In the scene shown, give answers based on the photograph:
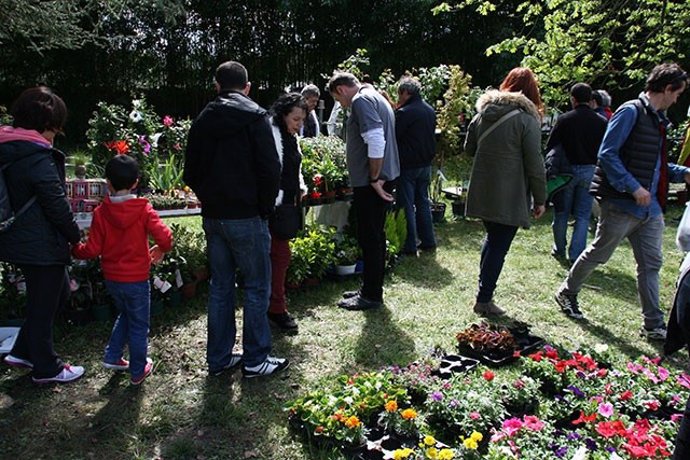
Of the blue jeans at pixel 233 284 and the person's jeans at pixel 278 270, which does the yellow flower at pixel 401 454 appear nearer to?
the blue jeans at pixel 233 284

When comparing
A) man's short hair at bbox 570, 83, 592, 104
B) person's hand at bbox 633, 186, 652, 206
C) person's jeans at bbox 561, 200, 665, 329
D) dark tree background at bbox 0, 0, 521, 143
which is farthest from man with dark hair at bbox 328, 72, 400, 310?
dark tree background at bbox 0, 0, 521, 143

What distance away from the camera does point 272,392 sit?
3.59 m

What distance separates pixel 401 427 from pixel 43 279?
2129mm

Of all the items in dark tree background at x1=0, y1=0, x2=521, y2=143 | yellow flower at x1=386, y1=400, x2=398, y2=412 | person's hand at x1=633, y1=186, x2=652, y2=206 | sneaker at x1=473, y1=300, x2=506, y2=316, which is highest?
dark tree background at x1=0, y1=0, x2=521, y2=143

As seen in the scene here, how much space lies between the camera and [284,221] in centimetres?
416

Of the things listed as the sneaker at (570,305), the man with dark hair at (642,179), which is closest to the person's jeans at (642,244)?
the man with dark hair at (642,179)

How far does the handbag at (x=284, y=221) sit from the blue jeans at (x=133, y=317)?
966 mm

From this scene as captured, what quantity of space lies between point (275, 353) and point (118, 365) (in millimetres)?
1002

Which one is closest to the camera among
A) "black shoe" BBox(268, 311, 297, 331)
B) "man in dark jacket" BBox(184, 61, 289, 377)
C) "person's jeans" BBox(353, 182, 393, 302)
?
"man in dark jacket" BBox(184, 61, 289, 377)

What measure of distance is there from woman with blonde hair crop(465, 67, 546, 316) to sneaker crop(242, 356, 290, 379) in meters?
1.87

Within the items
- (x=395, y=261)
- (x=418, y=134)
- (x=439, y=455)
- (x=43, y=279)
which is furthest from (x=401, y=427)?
(x=418, y=134)

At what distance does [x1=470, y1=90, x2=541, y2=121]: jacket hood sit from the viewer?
14.2ft

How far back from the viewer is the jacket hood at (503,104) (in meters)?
4.33

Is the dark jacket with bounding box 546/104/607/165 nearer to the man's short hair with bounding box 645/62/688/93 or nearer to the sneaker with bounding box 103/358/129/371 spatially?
the man's short hair with bounding box 645/62/688/93
